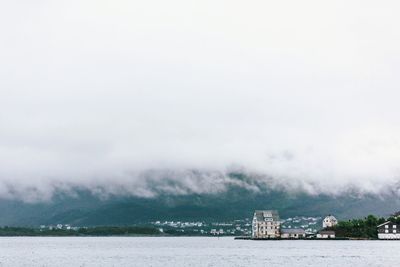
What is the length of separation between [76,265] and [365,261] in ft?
132

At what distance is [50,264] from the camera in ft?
337

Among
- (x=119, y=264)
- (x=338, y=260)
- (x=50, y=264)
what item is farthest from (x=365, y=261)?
(x=50, y=264)

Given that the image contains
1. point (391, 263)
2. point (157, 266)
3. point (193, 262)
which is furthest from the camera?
point (193, 262)

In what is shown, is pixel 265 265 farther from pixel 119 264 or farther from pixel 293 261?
pixel 119 264

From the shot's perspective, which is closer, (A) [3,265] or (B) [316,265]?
(B) [316,265]

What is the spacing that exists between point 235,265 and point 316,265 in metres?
11.1

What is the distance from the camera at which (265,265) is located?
96750 mm

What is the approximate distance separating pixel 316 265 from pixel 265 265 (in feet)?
24.1

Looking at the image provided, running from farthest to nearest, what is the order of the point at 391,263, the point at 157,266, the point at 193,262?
the point at 193,262
the point at 157,266
the point at 391,263

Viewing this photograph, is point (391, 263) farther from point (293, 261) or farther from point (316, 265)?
point (293, 261)

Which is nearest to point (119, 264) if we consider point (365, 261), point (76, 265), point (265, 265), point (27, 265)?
point (76, 265)

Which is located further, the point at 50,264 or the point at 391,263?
the point at 50,264

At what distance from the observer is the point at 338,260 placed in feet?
336

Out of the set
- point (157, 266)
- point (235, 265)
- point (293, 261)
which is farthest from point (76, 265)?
point (293, 261)
